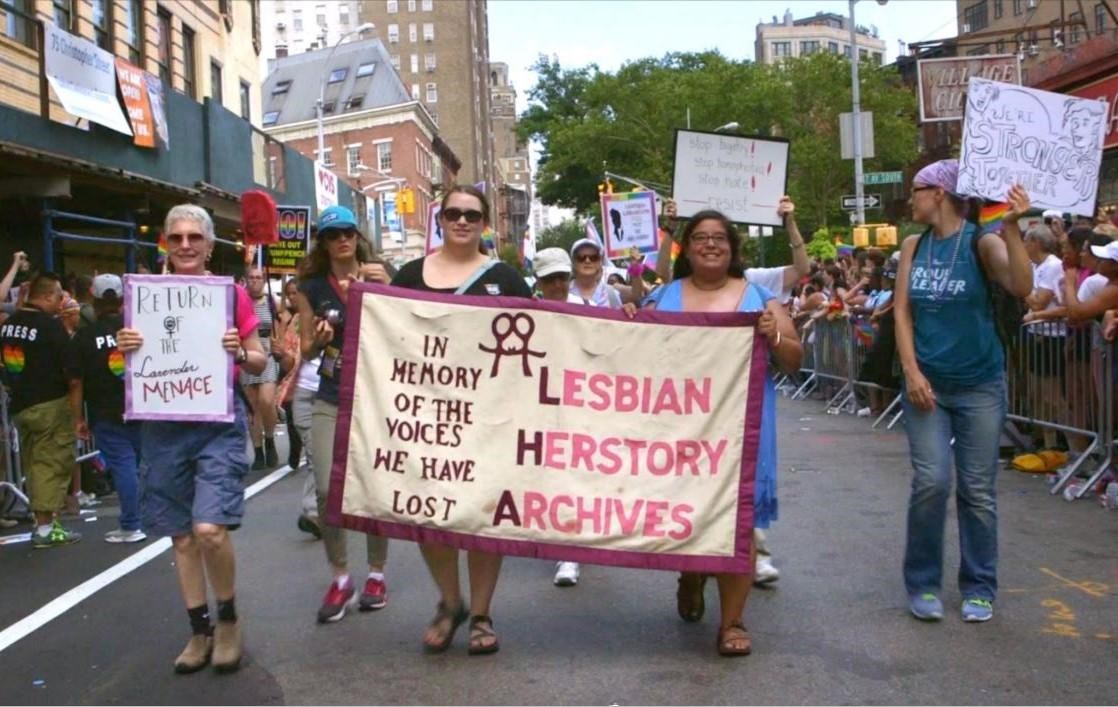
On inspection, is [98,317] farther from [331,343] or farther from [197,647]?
[197,647]

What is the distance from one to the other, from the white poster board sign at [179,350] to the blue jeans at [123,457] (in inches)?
139

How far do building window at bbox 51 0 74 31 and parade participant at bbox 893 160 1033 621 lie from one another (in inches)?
672

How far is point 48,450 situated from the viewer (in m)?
8.59

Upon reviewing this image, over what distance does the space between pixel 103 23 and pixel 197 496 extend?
1861 centimetres

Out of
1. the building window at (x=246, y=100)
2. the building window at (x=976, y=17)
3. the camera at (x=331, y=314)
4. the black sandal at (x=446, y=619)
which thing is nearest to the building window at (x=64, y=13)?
the building window at (x=246, y=100)

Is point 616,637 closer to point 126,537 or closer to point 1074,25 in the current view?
point 126,537

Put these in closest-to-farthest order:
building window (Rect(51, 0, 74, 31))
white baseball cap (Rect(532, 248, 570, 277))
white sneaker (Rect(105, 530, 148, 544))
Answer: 1. white baseball cap (Rect(532, 248, 570, 277))
2. white sneaker (Rect(105, 530, 148, 544))
3. building window (Rect(51, 0, 74, 31))

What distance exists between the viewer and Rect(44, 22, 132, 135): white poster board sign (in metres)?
14.7

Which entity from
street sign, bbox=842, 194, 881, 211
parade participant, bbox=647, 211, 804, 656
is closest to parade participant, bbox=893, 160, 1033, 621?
parade participant, bbox=647, 211, 804, 656

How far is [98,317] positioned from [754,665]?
5.71 meters

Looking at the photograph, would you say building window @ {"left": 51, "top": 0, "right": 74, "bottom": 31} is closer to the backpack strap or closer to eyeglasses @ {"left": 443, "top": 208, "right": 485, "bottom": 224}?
eyeglasses @ {"left": 443, "top": 208, "right": 485, "bottom": 224}

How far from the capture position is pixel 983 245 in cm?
530

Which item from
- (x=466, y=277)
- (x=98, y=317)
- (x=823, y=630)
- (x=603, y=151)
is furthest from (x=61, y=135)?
(x=603, y=151)

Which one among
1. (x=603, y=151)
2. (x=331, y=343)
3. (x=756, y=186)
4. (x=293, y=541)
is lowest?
(x=293, y=541)
